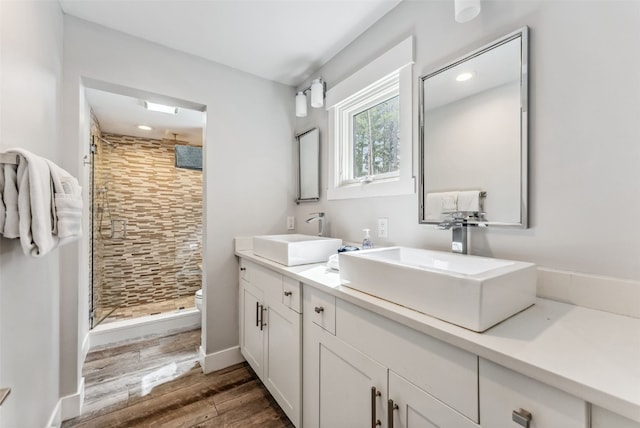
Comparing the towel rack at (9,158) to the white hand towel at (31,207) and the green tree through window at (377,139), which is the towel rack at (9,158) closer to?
the white hand towel at (31,207)

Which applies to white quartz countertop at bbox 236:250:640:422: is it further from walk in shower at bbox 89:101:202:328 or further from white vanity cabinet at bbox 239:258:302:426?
walk in shower at bbox 89:101:202:328

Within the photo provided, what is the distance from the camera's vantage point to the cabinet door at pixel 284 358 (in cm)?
131

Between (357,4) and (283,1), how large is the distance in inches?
15.7

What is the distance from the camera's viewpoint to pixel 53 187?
0.95 metres

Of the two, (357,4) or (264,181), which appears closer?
(357,4)

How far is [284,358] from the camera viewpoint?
1.42 metres

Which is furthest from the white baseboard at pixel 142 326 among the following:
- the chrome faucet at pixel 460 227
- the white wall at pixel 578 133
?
the white wall at pixel 578 133

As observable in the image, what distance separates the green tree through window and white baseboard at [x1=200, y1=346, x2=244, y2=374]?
162cm

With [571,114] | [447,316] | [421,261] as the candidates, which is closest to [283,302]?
[421,261]

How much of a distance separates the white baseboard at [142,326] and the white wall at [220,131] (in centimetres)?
71

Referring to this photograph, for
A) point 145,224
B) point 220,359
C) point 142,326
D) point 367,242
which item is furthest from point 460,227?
point 145,224

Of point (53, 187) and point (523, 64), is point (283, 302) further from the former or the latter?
point (523, 64)

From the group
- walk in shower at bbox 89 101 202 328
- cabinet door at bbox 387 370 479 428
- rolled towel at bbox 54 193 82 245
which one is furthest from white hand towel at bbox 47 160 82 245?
walk in shower at bbox 89 101 202 328

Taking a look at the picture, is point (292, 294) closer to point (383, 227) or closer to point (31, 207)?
point (383, 227)
